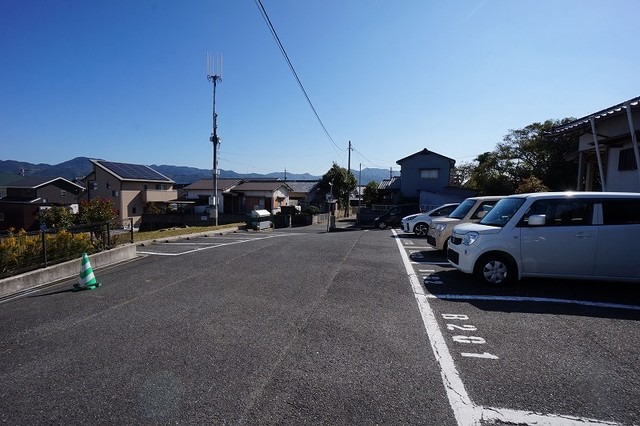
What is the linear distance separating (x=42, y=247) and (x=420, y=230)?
12895 millimetres

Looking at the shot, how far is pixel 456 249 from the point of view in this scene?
6.79m

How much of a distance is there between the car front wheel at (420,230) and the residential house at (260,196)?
25730 millimetres

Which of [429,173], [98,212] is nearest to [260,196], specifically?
[429,173]

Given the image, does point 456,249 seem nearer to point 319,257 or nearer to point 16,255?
point 319,257

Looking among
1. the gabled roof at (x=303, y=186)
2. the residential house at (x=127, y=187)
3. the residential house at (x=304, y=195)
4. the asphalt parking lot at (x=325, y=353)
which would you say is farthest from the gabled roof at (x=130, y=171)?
the asphalt parking lot at (x=325, y=353)

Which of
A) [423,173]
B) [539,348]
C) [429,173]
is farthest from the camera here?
[423,173]

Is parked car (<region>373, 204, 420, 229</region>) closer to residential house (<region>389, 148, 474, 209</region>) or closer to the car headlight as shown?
residential house (<region>389, 148, 474, 209</region>)

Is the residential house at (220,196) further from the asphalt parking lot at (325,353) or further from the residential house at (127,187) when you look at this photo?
the asphalt parking lot at (325,353)

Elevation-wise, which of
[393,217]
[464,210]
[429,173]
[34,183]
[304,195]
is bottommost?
[393,217]

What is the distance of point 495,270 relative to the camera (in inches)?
243

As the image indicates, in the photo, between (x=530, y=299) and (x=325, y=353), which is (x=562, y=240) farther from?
(x=325, y=353)

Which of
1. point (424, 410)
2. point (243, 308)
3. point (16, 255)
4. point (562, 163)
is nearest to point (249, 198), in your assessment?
point (562, 163)

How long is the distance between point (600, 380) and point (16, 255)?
9.58 m

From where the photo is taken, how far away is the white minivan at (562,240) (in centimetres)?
564
